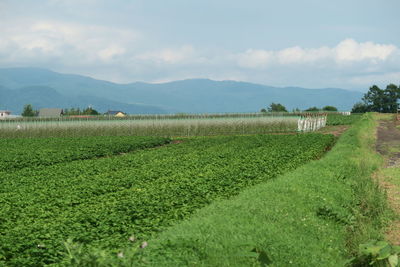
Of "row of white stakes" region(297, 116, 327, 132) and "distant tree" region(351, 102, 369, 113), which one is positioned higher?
"distant tree" region(351, 102, 369, 113)

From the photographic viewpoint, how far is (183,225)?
9.13 metres

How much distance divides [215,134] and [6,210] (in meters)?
35.1

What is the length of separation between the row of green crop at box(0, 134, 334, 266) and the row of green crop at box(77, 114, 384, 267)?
2.97 feet

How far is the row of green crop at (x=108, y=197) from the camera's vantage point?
29.8ft

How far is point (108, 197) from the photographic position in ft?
42.8

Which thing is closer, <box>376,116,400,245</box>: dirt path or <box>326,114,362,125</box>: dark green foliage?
<box>376,116,400,245</box>: dirt path

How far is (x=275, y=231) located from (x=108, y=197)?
18.5 ft

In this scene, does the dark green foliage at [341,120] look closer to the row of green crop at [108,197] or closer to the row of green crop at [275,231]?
the row of green crop at [108,197]

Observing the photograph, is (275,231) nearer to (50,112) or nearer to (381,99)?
(381,99)

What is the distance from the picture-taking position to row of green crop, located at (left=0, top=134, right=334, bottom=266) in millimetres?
9094

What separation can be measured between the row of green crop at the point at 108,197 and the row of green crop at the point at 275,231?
0.91 meters

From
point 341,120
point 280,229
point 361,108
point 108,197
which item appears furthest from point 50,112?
point 280,229

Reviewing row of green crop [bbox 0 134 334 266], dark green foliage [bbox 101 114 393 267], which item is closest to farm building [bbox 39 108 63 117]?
row of green crop [bbox 0 134 334 266]

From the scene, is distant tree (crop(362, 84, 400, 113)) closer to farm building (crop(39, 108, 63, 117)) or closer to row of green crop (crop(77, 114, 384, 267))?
farm building (crop(39, 108, 63, 117))
